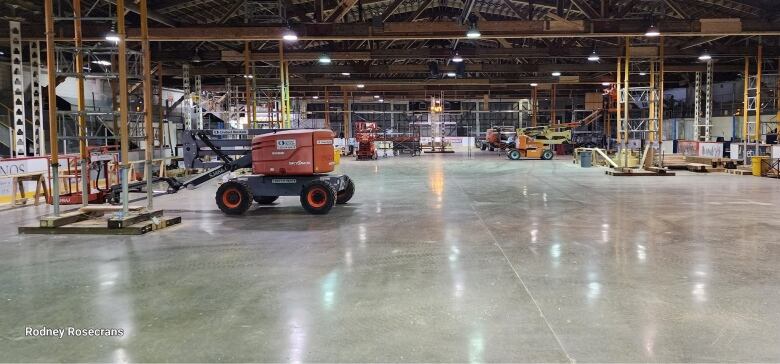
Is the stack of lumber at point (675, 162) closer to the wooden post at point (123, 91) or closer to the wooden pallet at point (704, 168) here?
the wooden pallet at point (704, 168)

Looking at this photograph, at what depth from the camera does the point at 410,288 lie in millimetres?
6137

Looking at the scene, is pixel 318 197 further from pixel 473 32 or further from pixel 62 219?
pixel 473 32

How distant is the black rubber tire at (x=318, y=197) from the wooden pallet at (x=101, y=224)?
2813 mm

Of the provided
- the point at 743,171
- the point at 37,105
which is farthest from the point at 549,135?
the point at 37,105

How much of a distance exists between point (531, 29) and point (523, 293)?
12.1m

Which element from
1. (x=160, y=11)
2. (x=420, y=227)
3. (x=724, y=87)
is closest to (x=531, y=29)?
(x=420, y=227)

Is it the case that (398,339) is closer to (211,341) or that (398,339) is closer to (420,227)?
(211,341)

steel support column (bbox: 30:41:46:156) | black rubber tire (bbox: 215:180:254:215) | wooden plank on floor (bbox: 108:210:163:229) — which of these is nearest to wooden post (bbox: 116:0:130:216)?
wooden plank on floor (bbox: 108:210:163:229)

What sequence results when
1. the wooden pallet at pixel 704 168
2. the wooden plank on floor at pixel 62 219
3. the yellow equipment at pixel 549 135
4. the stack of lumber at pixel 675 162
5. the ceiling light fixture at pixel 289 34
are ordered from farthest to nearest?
the yellow equipment at pixel 549 135 → the stack of lumber at pixel 675 162 → the wooden pallet at pixel 704 168 → the ceiling light fixture at pixel 289 34 → the wooden plank on floor at pixel 62 219

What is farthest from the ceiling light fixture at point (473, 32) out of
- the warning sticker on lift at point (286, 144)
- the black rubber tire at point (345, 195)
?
the warning sticker on lift at point (286, 144)

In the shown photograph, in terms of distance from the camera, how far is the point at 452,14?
28.0 m

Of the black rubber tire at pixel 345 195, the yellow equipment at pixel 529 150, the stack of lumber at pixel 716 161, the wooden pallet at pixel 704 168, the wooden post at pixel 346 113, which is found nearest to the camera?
the black rubber tire at pixel 345 195

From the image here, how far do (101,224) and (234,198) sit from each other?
2.81 meters

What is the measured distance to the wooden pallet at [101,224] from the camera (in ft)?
31.7
